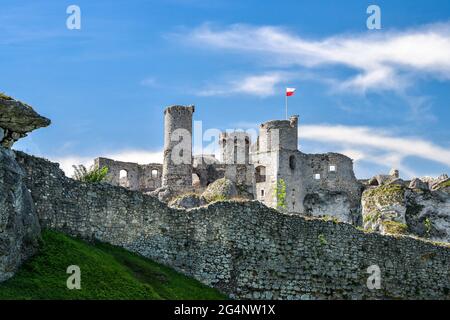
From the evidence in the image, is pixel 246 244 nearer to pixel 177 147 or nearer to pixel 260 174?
pixel 177 147

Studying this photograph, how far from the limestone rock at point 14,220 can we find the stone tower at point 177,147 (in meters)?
40.8

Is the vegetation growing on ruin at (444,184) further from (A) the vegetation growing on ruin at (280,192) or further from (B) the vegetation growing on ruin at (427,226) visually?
(A) the vegetation growing on ruin at (280,192)

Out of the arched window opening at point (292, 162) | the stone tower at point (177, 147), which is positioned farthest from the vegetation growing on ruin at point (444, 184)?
the arched window opening at point (292, 162)

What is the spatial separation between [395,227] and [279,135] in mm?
31474

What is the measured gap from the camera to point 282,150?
8038 centimetres

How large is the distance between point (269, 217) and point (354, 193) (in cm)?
4484

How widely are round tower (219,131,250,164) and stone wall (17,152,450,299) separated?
43.4m

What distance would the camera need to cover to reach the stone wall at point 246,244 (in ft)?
108

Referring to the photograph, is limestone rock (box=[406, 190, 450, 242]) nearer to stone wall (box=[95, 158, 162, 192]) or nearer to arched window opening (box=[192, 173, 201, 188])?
arched window opening (box=[192, 173, 201, 188])

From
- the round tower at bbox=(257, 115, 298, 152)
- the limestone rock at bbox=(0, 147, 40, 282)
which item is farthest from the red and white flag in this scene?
the limestone rock at bbox=(0, 147, 40, 282)

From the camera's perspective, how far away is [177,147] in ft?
234
